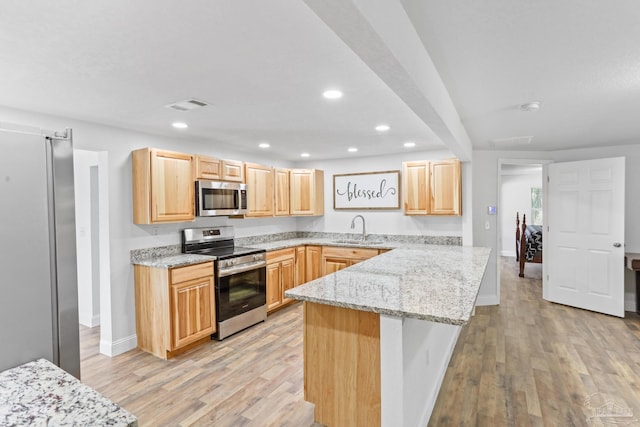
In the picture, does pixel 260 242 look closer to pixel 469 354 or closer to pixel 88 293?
pixel 88 293

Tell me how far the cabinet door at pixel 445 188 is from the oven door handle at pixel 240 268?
7.70ft

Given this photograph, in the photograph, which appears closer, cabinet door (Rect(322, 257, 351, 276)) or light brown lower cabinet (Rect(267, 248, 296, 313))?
light brown lower cabinet (Rect(267, 248, 296, 313))

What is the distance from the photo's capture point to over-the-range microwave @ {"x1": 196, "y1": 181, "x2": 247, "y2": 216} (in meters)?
3.65

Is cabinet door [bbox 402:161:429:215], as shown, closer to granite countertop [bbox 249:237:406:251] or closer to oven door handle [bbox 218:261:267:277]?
granite countertop [bbox 249:237:406:251]

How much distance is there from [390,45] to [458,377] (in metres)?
2.64

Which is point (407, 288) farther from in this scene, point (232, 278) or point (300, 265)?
point (300, 265)

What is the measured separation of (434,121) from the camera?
7.27 ft

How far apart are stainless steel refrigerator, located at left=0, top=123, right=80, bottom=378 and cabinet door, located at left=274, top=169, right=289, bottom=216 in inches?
141

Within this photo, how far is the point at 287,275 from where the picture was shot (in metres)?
4.60

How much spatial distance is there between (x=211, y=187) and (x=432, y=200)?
282 centimetres

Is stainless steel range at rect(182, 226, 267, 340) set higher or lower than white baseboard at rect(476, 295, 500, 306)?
higher

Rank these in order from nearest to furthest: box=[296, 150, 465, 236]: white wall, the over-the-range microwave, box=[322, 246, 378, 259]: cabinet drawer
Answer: the over-the-range microwave < box=[322, 246, 378, 259]: cabinet drawer < box=[296, 150, 465, 236]: white wall

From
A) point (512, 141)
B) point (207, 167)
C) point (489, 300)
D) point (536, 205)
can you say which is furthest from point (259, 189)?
point (536, 205)

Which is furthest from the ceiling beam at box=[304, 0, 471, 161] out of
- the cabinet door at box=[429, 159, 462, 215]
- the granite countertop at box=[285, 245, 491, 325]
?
the cabinet door at box=[429, 159, 462, 215]
